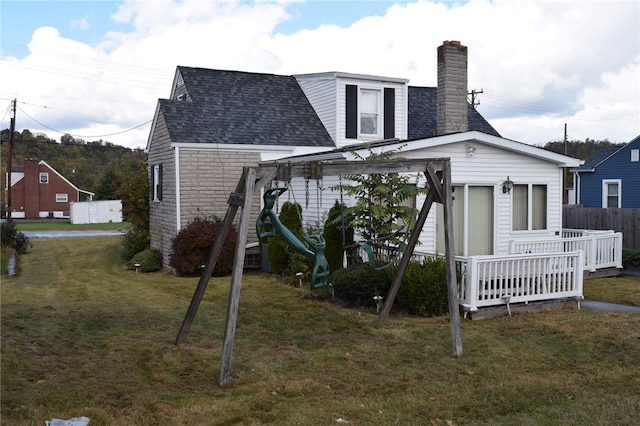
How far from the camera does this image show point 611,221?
21125 millimetres

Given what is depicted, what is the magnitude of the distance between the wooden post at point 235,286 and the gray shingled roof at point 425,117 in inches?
552

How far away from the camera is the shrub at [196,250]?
16656mm

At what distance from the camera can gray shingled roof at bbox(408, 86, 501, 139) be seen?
21.4 meters

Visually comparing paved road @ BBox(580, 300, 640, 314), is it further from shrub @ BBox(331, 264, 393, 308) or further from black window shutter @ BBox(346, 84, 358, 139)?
black window shutter @ BBox(346, 84, 358, 139)

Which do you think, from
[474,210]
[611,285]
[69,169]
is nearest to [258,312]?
[474,210]

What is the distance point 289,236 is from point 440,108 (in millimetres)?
10261

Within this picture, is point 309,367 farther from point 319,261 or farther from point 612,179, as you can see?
point 612,179

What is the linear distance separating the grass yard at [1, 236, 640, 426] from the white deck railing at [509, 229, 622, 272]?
3.91 metres

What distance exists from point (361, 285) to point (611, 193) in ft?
74.7

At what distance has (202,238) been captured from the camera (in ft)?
54.4

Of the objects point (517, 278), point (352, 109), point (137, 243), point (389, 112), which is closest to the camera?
point (517, 278)

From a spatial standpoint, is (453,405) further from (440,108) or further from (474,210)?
(440,108)

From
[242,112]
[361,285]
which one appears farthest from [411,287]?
[242,112]

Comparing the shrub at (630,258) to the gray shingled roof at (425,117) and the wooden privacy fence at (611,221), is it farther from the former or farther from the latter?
the gray shingled roof at (425,117)
